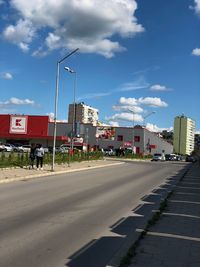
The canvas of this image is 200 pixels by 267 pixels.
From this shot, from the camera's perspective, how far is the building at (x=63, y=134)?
Result: 11331cm

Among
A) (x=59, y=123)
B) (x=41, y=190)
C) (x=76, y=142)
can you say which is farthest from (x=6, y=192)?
(x=59, y=123)

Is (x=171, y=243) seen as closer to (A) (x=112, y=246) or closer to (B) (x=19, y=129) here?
(A) (x=112, y=246)

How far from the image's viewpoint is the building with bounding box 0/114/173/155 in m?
113

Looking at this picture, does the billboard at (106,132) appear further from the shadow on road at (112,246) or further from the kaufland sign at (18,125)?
the shadow on road at (112,246)

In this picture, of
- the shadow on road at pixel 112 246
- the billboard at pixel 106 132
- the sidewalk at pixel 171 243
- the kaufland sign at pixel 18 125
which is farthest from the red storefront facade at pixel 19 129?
the shadow on road at pixel 112 246

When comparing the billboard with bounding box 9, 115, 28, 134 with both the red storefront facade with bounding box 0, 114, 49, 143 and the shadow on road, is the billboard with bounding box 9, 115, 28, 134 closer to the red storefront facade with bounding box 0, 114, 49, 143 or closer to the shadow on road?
the red storefront facade with bounding box 0, 114, 49, 143

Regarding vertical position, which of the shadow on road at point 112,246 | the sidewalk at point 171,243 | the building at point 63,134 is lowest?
the shadow on road at point 112,246

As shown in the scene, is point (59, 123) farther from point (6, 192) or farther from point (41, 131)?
point (6, 192)

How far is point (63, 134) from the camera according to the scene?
125 metres

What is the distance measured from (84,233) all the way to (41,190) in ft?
30.8

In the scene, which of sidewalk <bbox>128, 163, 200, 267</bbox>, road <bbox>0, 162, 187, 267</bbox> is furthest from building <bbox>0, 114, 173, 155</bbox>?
sidewalk <bbox>128, 163, 200, 267</bbox>

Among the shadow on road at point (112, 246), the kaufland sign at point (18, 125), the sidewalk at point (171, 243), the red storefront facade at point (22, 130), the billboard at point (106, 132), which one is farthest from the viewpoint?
the billboard at point (106, 132)

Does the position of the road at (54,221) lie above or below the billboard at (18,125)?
below

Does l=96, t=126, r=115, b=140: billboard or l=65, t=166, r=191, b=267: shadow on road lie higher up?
l=96, t=126, r=115, b=140: billboard
